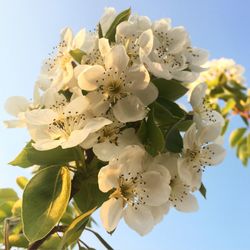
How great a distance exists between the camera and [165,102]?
3.72 ft

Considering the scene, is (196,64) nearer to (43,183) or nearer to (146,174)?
(146,174)

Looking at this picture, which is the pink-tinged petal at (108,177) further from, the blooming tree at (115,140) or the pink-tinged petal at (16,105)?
the pink-tinged petal at (16,105)

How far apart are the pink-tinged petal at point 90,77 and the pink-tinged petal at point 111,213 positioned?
253 mm

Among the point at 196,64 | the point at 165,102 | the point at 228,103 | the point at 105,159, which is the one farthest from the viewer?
the point at 228,103

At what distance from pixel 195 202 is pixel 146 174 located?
0.66 feet

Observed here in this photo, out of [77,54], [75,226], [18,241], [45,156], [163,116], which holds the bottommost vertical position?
[18,241]

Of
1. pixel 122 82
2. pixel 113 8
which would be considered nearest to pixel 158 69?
pixel 122 82

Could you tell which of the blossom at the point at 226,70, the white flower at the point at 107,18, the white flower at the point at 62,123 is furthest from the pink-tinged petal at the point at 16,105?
the blossom at the point at 226,70

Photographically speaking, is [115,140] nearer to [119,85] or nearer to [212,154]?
[119,85]

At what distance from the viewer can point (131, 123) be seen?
1078mm

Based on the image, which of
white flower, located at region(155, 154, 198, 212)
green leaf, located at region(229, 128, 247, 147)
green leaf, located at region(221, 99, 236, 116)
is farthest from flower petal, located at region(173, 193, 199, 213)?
green leaf, located at region(229, 128, 247, 147)

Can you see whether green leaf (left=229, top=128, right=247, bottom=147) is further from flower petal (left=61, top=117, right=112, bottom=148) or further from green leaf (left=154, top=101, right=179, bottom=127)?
flower petal (left=61, top=117, right=112, bottom=148)

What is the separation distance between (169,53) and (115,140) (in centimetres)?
31

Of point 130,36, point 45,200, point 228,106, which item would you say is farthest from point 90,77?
point 228,106
